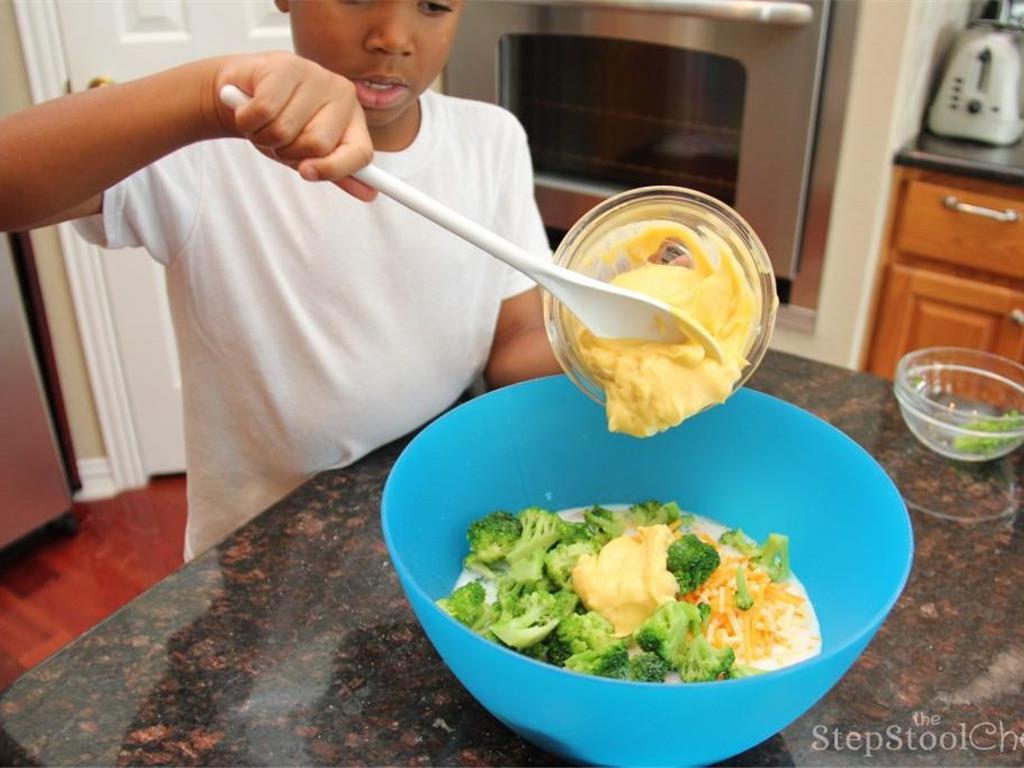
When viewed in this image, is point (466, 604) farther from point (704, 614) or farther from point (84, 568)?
point (84, 568)

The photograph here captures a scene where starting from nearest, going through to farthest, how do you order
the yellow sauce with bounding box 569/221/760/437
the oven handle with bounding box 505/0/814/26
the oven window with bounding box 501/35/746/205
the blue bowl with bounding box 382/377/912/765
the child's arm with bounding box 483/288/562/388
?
1. the blue bowl with bounding box 382/377/912/765
2. the yellow sauce with bounding box 569/221/760/437
3. the child's arm with bounding box 483/288/562/388
4. the oven handle with bounding box 505/0/814/26
5. the oven window with bounding box 501/35/746/205

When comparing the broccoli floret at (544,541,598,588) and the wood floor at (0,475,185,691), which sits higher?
the broccoli floret at (544,541,598,588)

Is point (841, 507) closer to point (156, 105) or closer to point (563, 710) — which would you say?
point (563, 710)

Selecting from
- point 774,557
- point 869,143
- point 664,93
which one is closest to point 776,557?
point 774,557

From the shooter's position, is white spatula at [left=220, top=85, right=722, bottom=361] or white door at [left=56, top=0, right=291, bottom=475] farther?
white door at [left=56, top=0, right=291, bottom=475]

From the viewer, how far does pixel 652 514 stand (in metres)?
0.93

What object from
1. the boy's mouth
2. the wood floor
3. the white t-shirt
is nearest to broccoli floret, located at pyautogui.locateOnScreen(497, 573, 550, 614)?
the white t-shirt

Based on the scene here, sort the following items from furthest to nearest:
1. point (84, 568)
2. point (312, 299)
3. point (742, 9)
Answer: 1. point (84, 568)
2. point (742, 9)
3. point (312, 299)

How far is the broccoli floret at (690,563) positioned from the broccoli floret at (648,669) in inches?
3.7

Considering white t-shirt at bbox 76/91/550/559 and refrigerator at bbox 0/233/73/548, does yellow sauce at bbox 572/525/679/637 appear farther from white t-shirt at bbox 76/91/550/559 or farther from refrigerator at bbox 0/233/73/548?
refrigerator at bbox 0/233/73/548

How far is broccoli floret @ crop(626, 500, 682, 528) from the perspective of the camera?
92 centimetres

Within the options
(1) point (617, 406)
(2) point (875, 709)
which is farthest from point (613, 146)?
(2) point (875, 709)

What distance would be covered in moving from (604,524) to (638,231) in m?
0.27

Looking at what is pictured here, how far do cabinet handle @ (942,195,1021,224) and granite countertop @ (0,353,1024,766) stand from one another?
1.16 meters
